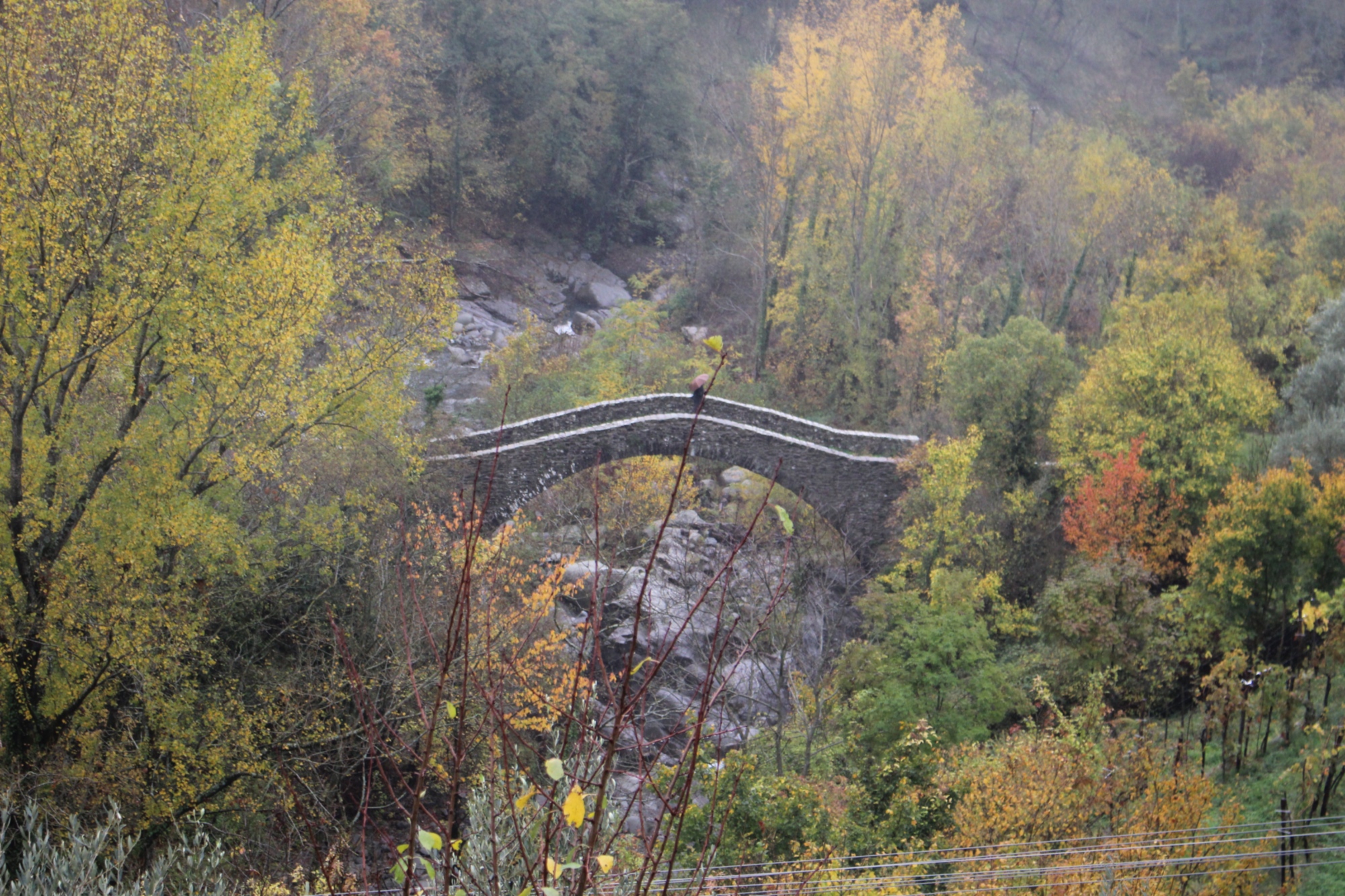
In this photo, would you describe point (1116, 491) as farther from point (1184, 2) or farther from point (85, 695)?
point (1184, 2)

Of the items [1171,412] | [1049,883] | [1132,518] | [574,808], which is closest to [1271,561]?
[1132,518]

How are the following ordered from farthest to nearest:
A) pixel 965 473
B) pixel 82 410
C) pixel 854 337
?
pixel 854 337 < pixel 965 473 < pixel 82 410

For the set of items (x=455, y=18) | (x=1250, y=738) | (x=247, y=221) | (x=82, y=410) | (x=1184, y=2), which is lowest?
(x=1250, y=738)

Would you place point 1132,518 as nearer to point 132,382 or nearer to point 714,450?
point 714,450

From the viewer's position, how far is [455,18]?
35094 mm

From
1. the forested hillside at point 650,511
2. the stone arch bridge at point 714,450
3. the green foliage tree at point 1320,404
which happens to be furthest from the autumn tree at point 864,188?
the green foliage tree at point 1320,404

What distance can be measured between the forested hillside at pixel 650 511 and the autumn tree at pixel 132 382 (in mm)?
73

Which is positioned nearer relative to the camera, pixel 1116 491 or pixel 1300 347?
pixel 1116 491

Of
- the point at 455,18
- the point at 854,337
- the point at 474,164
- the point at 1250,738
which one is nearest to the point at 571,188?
the point at 474,164

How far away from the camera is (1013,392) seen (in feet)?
61.2

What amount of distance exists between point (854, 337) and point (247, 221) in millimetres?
18008

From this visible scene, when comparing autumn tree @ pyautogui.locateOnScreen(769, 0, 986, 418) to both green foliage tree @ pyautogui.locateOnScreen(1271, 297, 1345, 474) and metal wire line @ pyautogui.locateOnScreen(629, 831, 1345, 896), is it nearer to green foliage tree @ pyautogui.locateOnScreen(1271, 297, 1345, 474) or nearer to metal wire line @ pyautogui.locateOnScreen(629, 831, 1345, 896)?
green foliage tree @ pyautogui.locateOnScreen(1271, 297, 1345, 474)

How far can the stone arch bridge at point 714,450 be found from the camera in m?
18.4

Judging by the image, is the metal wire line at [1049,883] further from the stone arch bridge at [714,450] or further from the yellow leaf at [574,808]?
the stone arch bridge at [714,450]
